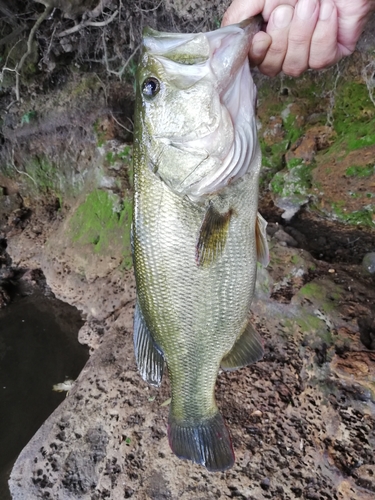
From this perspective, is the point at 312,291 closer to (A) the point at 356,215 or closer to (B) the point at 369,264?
(B) the point at 369,264

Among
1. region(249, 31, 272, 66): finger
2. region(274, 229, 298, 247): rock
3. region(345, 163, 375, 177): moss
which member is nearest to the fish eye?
region(249, 31, 272, 66): finger

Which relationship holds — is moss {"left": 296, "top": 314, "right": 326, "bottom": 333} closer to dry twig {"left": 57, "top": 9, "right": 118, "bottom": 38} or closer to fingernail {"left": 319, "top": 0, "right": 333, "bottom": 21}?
fingernail {"left": 319, "top": 0, "right": 333, "bottom": 21}

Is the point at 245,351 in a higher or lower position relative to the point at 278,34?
lower

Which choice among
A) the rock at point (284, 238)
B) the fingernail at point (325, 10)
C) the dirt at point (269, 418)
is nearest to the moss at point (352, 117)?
the rock at point (284, 238)

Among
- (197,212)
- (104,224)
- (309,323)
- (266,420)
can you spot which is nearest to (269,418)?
(266,420)

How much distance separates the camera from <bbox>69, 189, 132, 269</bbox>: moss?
4.73 metres

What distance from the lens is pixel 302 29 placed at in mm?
1456

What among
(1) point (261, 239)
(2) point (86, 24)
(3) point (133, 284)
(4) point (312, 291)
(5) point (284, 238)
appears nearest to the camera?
(1) point (261, 239)

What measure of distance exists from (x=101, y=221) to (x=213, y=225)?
376cm

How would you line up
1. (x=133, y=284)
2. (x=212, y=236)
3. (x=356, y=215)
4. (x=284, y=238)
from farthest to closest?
(x=133, y=284), (x=356, y=215), (x=284, y=238), (x=212, y=236)

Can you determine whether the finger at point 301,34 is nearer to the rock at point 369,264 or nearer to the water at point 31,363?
the rock at point 369,264

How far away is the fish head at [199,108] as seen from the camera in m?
1.34

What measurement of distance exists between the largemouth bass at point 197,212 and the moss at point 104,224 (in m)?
2.86

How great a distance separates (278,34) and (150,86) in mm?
563
